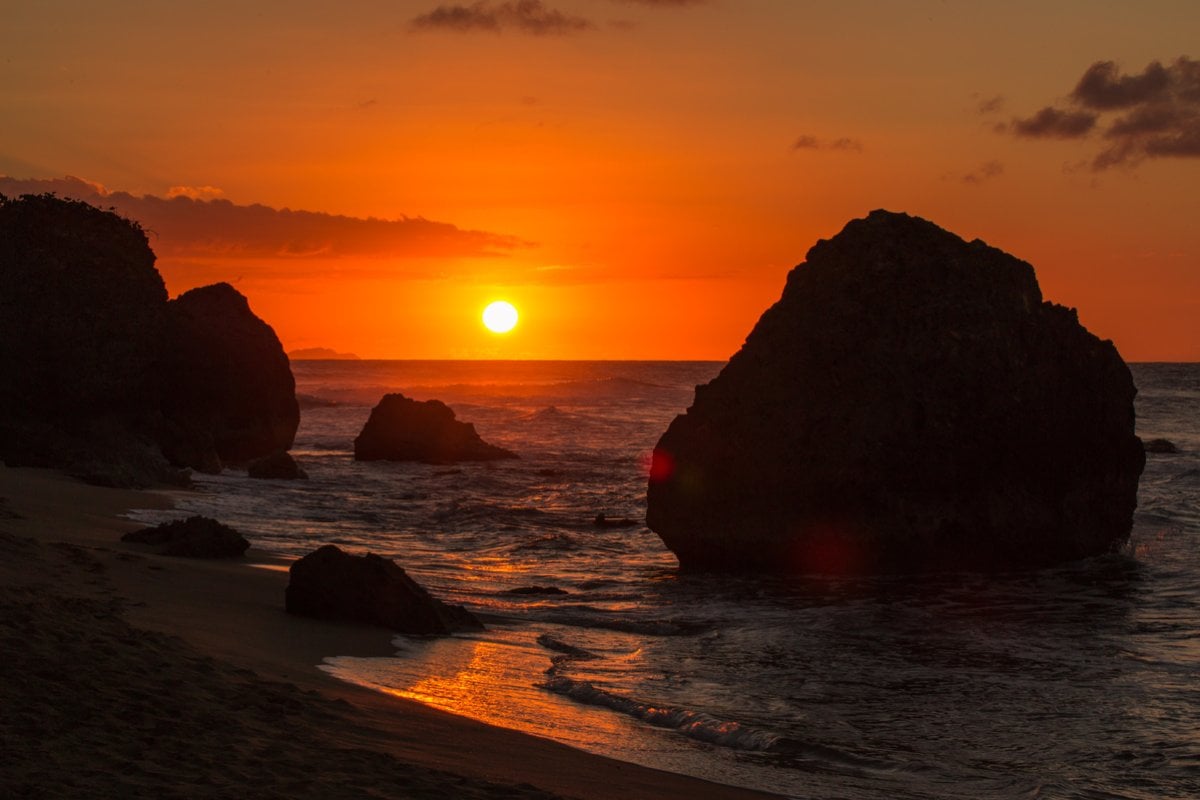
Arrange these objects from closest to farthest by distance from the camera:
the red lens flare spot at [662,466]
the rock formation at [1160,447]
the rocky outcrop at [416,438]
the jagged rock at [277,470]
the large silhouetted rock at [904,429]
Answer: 1. the large silhouetted rock at [904,429]
2. the red lens flare spot at [662,466]
3. the jagged rock at [277,470]
4. the rocky outcrop at [416,438]
5. the rock formation at [1160,447]

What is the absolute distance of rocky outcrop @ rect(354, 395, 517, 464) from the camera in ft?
135

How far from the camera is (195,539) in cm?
1591

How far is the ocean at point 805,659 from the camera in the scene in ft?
30.0

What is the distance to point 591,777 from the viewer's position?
7.97 m

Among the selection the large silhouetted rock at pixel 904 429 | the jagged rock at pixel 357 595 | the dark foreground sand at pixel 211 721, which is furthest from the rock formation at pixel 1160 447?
the dark foreground sand at pixel 211 721

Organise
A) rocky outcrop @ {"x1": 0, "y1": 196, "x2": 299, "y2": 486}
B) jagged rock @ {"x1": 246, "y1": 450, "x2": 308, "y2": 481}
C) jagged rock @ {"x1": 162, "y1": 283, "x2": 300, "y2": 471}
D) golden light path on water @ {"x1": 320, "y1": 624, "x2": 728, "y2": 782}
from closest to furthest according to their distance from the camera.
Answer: golden light path on water @ {"x1": 320, "y1": 624, "x2": 728, "y2": 782}, rocky outcrop @ {"x1": 0, "y1": 196, "x2": 299, "y2": 486}, jagged rock @ {"x1": 246, "y1": 450, "x2": 308, "y2": 481}, jagged rock @ {"x1": 162, "y1": 283, "x2": 300, "y2": 471}

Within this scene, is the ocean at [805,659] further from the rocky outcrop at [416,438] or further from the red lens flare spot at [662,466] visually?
the rocky outcrop at [416,438]

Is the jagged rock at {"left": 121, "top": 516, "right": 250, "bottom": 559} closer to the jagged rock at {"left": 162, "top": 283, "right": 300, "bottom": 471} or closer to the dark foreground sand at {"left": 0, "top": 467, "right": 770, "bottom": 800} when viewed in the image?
the dark foreground sand at {"left": 0, "top": 467, "right": 770, "bottom": 800}

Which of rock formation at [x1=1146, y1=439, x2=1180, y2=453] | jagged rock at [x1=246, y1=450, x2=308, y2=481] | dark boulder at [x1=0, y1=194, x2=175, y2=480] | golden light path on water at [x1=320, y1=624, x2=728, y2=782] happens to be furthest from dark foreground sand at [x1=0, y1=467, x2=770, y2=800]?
rock formation at [x1=1146, y1=439, x2=1180, y2=453]

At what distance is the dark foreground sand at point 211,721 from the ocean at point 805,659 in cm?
75

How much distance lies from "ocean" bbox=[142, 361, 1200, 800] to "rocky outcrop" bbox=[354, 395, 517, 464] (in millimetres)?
14447

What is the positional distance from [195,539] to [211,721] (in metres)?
9.14

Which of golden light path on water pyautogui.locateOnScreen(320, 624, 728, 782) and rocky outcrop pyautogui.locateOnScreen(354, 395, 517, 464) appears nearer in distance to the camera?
golden light path on water pyautogui.locateOnScreen(320, 624, 728, 782)

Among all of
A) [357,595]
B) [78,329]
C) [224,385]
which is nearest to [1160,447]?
[224,385]
